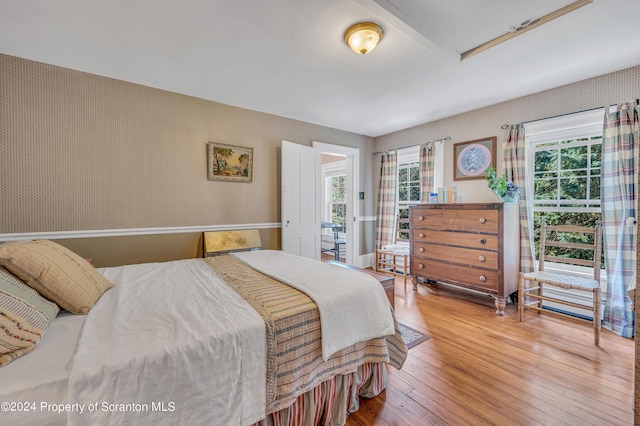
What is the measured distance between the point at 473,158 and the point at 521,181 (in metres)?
0.68

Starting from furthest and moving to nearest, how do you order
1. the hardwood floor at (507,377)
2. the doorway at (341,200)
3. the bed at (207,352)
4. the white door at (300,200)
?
the doorway at (341,200) → the white door at (300,200) → the hardwood floor at (507,377) → the bed at (207,352)

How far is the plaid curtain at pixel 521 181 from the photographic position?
10.2ft

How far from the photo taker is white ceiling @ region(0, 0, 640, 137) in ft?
5.76

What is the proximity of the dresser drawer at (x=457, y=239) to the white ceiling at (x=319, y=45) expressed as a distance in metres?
1.69

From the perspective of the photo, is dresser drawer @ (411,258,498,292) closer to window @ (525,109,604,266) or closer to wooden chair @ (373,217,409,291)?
wooden chair @ (373,217,409,291)

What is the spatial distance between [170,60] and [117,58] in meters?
0.46

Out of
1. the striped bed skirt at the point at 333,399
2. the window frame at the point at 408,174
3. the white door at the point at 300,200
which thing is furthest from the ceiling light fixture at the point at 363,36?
the window frame at the point at 408,174

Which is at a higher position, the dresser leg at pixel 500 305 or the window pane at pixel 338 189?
the window pane at pixel 338 189

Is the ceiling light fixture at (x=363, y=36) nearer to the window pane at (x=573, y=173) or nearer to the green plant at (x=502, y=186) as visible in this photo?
the green plant at (x=502, y=186)

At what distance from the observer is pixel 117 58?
233 centimetres

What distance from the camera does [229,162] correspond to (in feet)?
11.2

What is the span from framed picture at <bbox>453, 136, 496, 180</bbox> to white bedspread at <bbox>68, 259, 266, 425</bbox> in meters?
3.57

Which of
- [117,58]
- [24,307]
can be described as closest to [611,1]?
[24,307]

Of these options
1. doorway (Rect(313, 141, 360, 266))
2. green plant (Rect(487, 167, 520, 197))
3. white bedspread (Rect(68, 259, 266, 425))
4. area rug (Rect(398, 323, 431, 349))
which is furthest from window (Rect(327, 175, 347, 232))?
white bedspread (Rect(68, 259, 266, 425))
